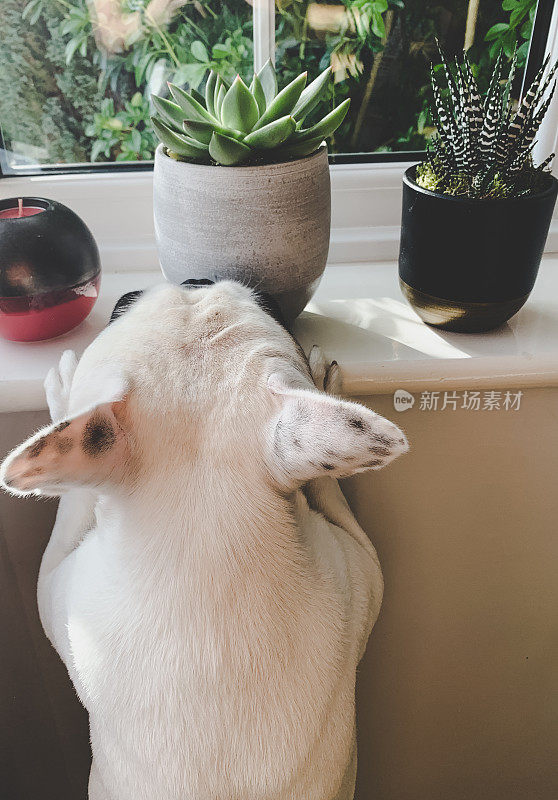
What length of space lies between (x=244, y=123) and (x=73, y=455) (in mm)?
455

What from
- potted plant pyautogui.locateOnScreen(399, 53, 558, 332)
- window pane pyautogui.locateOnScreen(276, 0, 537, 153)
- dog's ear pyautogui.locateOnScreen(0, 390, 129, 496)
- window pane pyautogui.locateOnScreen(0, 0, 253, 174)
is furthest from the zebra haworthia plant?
dog's ear pyautogui.locateOnScreen(0, 390, 129, 496)

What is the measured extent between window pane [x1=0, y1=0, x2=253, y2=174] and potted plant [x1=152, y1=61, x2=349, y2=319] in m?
0.22

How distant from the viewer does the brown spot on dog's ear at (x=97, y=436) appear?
1.78ft

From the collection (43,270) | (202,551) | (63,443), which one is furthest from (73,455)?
(43,270)

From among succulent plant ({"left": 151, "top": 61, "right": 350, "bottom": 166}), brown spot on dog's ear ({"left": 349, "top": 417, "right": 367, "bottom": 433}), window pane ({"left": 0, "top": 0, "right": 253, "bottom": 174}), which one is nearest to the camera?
brown spot on dog's ear ({"left": 349, "top": 417, "right": 367, "bottom": 433})

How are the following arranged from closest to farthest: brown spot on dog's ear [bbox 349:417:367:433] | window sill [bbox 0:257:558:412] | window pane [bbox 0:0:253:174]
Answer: brown spot on dog's ear [bbox 349:417:367:433], window sill [bbox 0:257:558:412], window pane [bbox 0:0:253:174]

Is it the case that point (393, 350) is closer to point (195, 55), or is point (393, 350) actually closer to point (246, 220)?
point (246, 220)

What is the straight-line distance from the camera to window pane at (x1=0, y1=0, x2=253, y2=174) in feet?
3.19

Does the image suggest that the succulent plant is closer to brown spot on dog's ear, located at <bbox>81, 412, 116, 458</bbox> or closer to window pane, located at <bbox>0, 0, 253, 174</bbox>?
window pane, located at <bbox>0, 0, 253, 174</bbox>

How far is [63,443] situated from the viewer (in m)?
0.52
